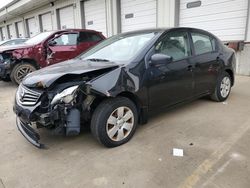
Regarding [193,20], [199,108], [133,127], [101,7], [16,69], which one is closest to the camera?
[133,127]

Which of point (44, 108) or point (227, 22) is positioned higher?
point (227, 22)

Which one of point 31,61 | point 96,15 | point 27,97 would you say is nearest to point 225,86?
point 27,97

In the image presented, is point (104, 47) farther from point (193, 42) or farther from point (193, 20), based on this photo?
point (193, 20)

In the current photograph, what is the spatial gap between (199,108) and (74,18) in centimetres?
1182

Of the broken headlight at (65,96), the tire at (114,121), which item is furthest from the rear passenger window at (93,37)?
the broken headlight at (65,96)

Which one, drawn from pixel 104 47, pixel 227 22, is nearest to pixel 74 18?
pixel 227 22

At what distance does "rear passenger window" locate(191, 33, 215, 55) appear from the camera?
395 centimetres

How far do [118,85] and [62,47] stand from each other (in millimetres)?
4808

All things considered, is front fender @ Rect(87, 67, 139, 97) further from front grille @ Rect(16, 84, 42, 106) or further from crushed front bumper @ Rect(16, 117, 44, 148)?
crushed front bumper @ Rect(16, 117, 44, 148)

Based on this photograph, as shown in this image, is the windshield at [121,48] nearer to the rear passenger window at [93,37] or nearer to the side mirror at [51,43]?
the side mirror at [51,43]

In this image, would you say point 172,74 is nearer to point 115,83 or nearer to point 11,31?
point 115,83

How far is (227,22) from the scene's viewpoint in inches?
298

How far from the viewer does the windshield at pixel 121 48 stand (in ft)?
10.7

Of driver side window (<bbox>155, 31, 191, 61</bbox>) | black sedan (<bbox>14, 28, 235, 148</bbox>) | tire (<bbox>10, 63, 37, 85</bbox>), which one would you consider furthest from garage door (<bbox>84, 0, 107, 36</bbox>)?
driver side window (<bbox>155, 31, 191, 61</bbox>)
